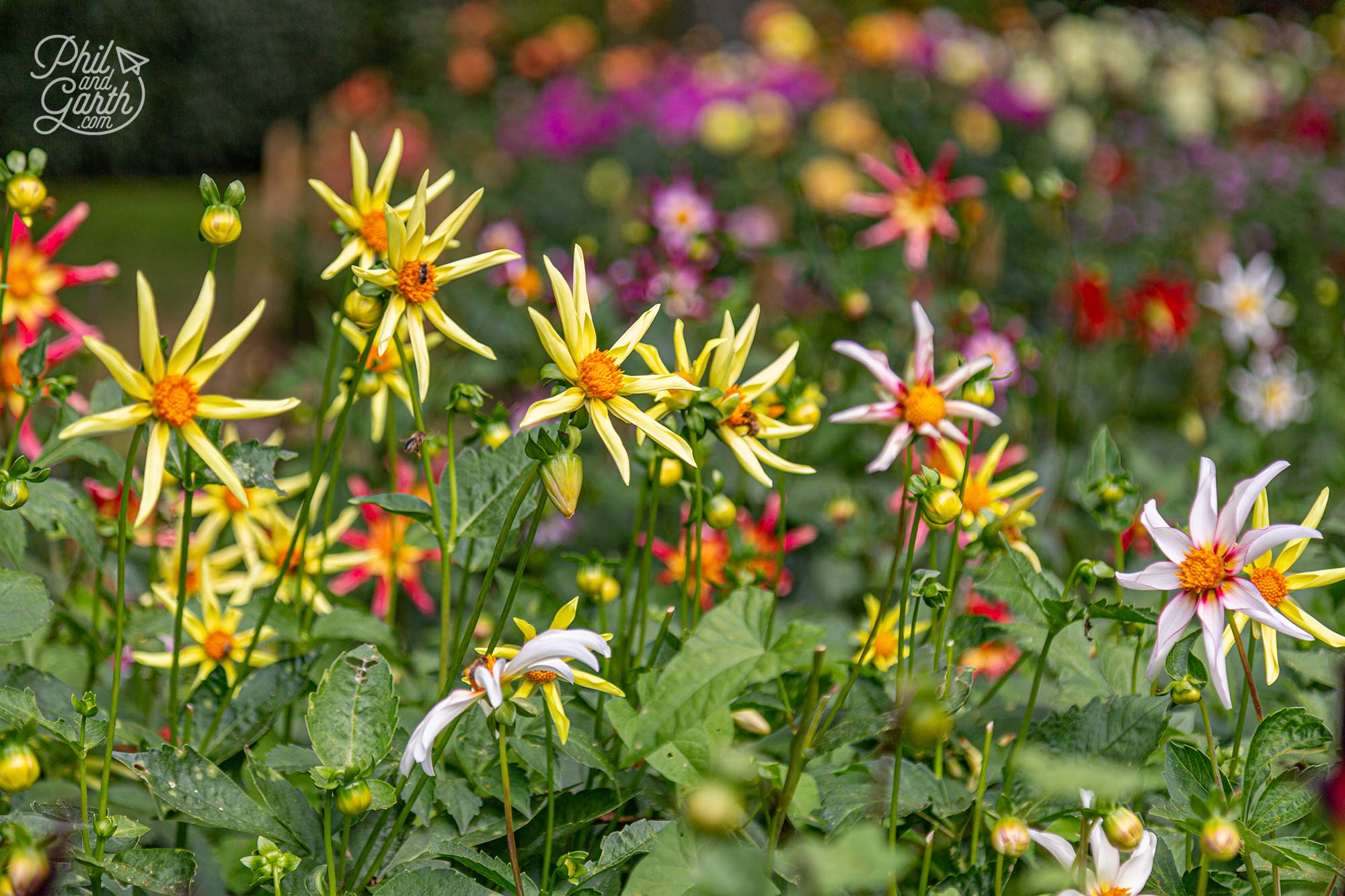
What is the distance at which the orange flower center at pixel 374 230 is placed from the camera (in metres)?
0.94

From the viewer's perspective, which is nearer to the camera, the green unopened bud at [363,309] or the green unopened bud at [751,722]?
the green unopened bud at [363,309]

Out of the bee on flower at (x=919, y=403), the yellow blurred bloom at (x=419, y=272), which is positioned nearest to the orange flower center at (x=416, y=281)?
the yellow blurred bloom at (x=419, y=272)

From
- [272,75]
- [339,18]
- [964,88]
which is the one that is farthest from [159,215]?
[964,88]

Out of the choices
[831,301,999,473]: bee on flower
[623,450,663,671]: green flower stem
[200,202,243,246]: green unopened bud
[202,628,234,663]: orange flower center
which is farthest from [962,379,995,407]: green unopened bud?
[202,628,234,663]: orange flower center

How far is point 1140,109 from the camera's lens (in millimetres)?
4918

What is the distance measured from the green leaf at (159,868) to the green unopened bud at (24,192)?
0.48 m

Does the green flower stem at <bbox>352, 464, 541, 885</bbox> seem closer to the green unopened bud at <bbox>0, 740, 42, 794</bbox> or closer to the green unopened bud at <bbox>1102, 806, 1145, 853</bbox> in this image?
the green unopened bud at <bbox>0, 740, 42, 794</bbox>

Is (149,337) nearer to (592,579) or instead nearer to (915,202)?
(592,579)

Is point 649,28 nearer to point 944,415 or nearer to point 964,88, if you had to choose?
point 964,88

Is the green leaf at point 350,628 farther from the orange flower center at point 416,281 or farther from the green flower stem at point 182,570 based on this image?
the orange flower center at point 416,281

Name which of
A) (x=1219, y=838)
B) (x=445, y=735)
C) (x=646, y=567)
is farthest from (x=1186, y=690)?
(x=445, y=735)

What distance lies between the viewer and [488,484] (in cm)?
93

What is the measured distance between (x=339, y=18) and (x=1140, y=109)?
3.42m

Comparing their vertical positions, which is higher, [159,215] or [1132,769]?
[1132,769]
